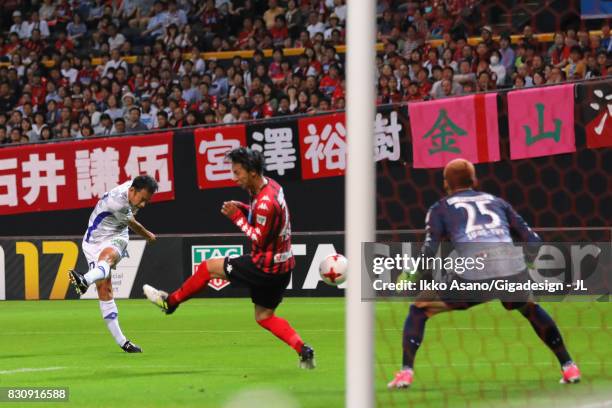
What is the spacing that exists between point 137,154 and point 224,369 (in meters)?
8.93

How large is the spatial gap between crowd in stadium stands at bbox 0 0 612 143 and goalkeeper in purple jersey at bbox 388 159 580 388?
667cm

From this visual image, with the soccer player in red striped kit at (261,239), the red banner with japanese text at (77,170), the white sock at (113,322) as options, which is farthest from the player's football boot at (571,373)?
the red banner with japanese text at (77,170)

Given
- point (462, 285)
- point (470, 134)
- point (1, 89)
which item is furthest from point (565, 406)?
point (1, 89)

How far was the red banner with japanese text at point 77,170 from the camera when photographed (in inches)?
707

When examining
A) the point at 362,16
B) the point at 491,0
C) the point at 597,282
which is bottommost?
the point at 597,282

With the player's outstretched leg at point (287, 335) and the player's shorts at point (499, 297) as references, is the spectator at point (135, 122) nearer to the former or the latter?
the player's outstretched leg at point (287, 335)

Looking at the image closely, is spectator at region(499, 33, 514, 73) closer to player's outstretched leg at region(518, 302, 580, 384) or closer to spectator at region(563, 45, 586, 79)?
spectator at region(563, 45, 586, 79)

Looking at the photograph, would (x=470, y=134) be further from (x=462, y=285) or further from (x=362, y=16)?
(x=362, y=16)

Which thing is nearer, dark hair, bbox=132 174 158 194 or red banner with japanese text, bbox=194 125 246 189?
dark hair, bbox=132 174 158 194

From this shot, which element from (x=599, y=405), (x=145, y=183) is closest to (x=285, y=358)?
(x=145, y=183)

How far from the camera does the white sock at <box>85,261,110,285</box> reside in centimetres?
1054

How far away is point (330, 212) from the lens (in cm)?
1730

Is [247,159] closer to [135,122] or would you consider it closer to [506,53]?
[506,53]

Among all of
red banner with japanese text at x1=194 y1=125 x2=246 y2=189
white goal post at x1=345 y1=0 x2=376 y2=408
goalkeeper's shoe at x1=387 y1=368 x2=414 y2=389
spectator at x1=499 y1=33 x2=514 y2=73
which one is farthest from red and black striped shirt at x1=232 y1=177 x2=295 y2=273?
red banner with japanese text at x1=194 y1=125 x2=246 y2=189
